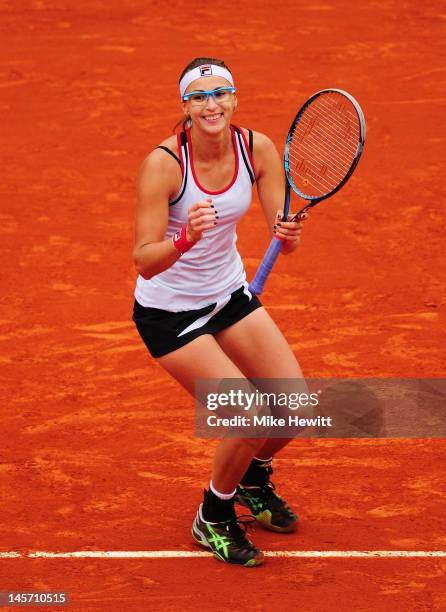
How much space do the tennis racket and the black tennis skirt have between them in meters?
0.14

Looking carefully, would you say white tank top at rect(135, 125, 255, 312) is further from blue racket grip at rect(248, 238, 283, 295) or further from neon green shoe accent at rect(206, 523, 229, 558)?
neon green shoe accent at rect(206, 523, 229, 558)

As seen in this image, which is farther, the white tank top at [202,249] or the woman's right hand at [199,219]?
the white tank top at [202,249]

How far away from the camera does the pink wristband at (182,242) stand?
5.57 metres

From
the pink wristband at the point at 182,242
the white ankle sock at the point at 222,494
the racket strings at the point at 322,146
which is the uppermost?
the racket strings at the point at 322,146

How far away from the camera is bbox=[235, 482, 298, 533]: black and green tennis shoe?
6578 mm

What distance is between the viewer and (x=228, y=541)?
6242mm

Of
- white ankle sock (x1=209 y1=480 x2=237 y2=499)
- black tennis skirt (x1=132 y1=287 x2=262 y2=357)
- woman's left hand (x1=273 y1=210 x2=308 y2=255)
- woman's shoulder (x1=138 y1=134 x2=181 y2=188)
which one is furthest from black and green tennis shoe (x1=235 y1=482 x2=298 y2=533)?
woman's shoulder (x1=138 y1=134 x2=181 y2=188)

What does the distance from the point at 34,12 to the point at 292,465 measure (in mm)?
9377

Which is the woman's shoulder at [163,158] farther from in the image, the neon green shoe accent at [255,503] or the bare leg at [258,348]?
the neon green shoe accent at [255,503]

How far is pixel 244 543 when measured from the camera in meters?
6.26

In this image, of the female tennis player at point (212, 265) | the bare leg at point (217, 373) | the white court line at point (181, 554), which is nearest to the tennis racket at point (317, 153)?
the female tennis player at point (212, 265)

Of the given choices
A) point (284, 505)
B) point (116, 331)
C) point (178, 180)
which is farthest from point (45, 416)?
point (178, 180)

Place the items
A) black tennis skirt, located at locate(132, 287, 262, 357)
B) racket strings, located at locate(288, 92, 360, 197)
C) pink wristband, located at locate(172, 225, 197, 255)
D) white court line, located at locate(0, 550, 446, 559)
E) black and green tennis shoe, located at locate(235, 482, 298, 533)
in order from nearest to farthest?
pink wristband, located at locate(172, 225, 197, 255), black tennis skirt, located at locate(132, 287, 262, 357), white court line, located at locate(0, 550, 446, 559), black and green tennis shoe, located at locate(235, 482, 298, 533), racket strings, located at locate(288, 92, 360, 197)

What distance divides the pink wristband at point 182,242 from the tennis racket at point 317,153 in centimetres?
51
